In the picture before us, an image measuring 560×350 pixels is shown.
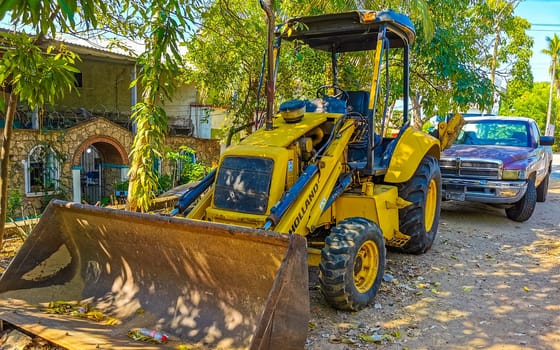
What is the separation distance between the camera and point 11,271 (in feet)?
13.7

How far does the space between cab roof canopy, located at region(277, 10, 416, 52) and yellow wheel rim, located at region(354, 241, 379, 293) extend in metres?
2.43

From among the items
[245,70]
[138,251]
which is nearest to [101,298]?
[138,251]

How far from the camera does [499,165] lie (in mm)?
8578

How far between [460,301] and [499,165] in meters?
4.30

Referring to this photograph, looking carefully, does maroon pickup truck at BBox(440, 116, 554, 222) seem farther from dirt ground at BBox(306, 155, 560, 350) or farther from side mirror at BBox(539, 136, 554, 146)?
dirt ground at BBox(306, 155, 560, 350)

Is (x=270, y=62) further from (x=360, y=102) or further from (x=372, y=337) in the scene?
(x=372, y=337)

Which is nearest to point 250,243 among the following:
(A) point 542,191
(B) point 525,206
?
(B) point 525,206

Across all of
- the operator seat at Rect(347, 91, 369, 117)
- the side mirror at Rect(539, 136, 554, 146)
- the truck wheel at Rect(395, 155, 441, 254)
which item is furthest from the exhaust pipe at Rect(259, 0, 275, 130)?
the side mirror at Rect(539, 136, 554, 146)

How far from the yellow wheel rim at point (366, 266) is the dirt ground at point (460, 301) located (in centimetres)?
24

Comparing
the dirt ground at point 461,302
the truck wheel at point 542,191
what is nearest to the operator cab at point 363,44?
the dirt ground at point 461,302

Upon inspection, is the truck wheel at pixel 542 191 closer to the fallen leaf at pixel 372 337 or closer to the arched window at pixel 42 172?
the fallen leaf at pixel 372 337

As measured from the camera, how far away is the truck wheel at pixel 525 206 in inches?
350

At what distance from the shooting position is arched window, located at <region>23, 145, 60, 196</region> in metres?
14.7

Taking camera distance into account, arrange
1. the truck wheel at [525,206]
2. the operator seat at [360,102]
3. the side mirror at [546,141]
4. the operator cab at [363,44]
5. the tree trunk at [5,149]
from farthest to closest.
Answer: the side mirror at [546,141] → the truck wheel at [525,206] → the operator seat at [360,102] → the tree trunk at [5,149] → the operator cab at [363,44]
